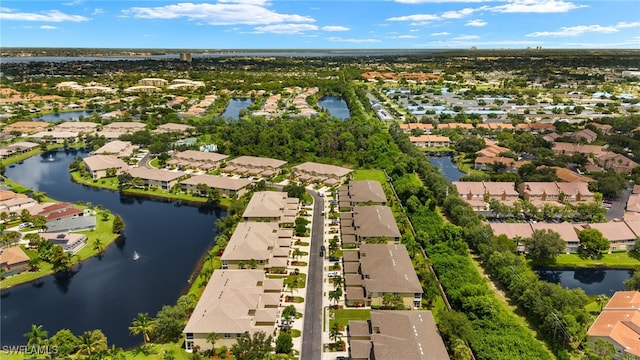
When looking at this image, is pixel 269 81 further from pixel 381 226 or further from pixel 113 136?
pixel 381 226

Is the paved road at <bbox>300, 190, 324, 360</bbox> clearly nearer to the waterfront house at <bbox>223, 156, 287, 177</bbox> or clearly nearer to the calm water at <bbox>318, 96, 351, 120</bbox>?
the waterfront house at <bbox>223, 156, 287, 177</bbox>

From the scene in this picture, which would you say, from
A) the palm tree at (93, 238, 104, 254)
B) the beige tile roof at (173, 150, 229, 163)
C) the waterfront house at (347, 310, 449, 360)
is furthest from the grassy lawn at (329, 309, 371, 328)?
the beige tile roof at (173, 150, 229, 163)

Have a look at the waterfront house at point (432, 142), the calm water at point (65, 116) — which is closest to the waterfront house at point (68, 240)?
the waterfront house at point (432, 142)

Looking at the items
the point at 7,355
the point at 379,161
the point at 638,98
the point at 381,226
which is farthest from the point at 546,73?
the point at 7,355

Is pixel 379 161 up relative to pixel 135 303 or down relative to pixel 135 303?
up

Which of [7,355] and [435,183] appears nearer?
Answer: [7,355]
